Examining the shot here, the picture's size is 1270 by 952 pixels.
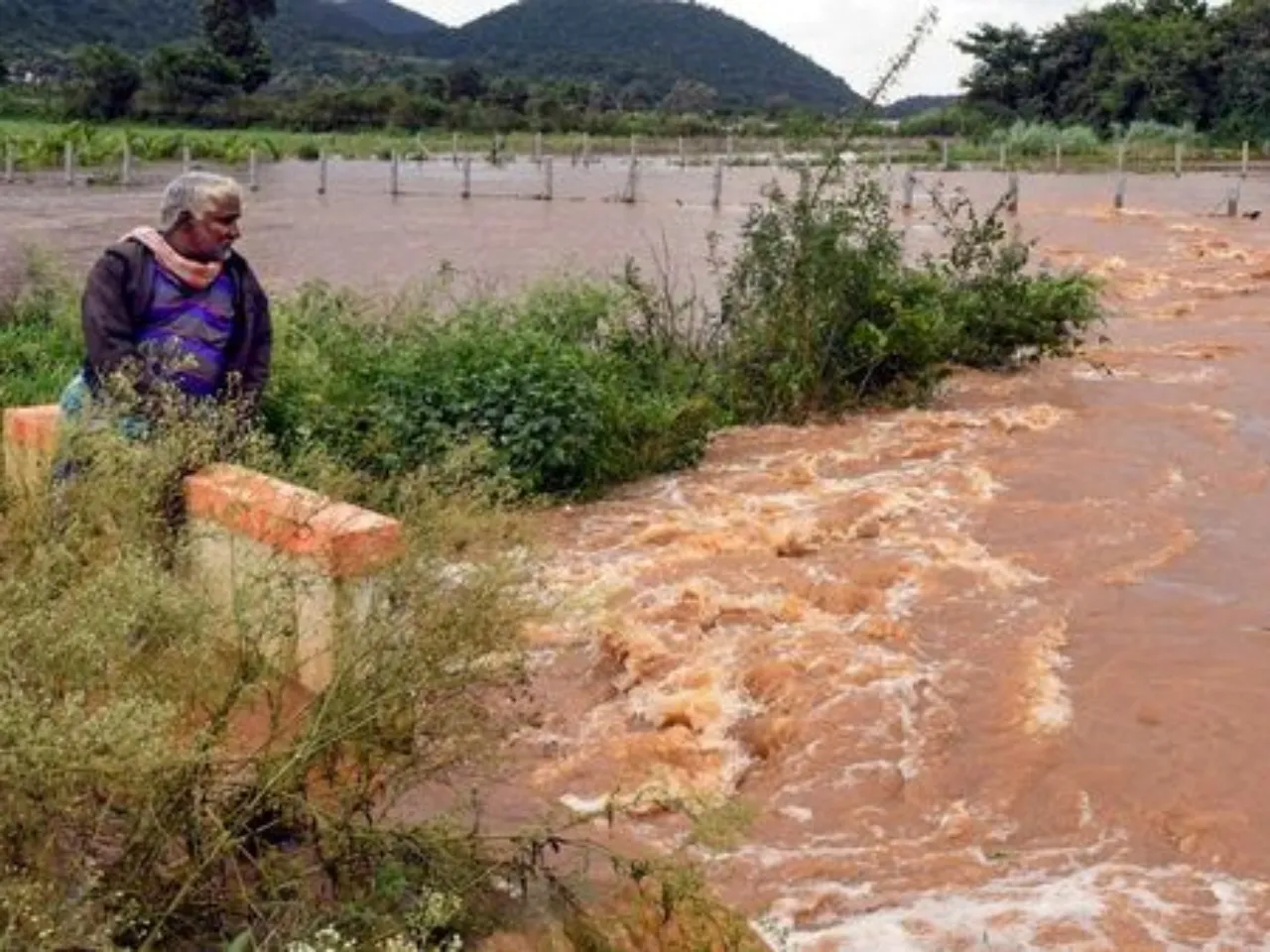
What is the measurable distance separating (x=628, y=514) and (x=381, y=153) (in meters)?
42.1

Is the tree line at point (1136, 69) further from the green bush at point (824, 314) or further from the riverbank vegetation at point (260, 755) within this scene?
the riverbank vegetation at point (260, 755)

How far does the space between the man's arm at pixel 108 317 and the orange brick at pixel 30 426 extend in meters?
0.31

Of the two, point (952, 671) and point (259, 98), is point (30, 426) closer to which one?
point (952, 671)

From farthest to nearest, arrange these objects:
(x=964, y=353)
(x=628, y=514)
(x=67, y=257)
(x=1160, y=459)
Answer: (x=67, y=257) → (x=964, y=353) → (x=1160, y=459) → (x=628, y=514)

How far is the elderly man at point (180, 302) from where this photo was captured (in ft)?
15.8

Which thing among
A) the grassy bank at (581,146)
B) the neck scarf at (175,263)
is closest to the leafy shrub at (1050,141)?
the grassy bank at (581,146)

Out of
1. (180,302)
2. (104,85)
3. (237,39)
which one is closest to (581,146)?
(104,85)

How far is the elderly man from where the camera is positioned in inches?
190

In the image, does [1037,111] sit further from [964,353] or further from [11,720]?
[11,720]

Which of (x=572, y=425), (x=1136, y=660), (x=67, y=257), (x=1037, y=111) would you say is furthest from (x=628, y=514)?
(x=1037, y=111)

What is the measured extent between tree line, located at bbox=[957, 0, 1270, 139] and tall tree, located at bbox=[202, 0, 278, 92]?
27568mm

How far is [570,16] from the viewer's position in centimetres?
14262

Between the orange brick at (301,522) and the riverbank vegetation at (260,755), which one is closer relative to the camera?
the riverbank vegetation at (260,755)

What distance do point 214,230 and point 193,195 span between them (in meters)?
0.12
